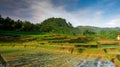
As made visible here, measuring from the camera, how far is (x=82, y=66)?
1714 centimetres

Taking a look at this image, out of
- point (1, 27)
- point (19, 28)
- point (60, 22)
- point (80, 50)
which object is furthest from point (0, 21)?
point (60, 22)

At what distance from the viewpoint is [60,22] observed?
638ft

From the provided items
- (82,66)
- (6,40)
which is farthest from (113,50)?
(6,40)

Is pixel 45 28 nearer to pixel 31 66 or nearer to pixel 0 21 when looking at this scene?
pixel 0 21

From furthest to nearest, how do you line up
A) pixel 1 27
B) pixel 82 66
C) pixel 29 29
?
pixel 29 29 < pixel 1 27 < pixel 82 66

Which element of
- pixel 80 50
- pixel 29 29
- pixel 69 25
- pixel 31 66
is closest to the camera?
pixel 31 66

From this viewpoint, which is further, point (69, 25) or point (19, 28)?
point (69, 25)

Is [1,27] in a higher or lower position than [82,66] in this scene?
higher

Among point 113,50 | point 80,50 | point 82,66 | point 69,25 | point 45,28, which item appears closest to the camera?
point 82,66

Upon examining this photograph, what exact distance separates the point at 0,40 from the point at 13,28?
1206 inches

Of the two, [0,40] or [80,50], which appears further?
[0,40]

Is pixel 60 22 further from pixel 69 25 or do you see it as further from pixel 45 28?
pixel 45 28

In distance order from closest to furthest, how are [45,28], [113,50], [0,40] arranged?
[113,50]
[0,40]
[45,28]

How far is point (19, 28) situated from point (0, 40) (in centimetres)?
3326
